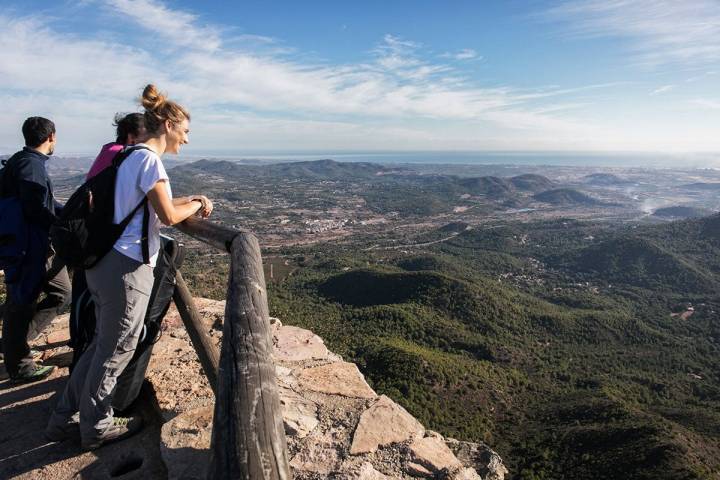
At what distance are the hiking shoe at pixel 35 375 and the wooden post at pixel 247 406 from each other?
2.77m

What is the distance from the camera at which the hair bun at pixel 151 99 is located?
2.41m

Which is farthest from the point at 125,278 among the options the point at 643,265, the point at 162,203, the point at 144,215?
the point at 643,265

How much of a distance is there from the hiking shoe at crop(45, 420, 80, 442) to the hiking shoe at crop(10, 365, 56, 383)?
1.12 m

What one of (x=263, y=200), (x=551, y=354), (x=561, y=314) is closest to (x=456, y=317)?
(x=551, y=354)

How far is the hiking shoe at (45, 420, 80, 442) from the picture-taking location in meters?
2.47

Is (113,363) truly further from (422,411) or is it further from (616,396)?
(616,396)

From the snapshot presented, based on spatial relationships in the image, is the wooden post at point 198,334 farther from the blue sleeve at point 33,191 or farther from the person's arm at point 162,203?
the blue sleeve at point 33,191

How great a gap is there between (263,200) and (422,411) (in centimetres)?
12321

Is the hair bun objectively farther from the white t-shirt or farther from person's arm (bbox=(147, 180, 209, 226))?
person's arm (bbox=(147, 180, 209, 226))

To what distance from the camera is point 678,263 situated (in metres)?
76.8

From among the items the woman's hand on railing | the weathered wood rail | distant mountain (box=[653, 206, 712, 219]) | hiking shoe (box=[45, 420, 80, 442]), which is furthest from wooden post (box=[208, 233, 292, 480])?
distant mountain (box=[653, 206, 712, 219])

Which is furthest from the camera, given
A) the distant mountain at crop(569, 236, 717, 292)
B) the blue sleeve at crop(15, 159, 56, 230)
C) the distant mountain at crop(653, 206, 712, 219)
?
the distant mountain at crop(653, 206, 712, 219)

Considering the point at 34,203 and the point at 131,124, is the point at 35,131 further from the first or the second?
the point at 131,124

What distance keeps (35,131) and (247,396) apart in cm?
320
